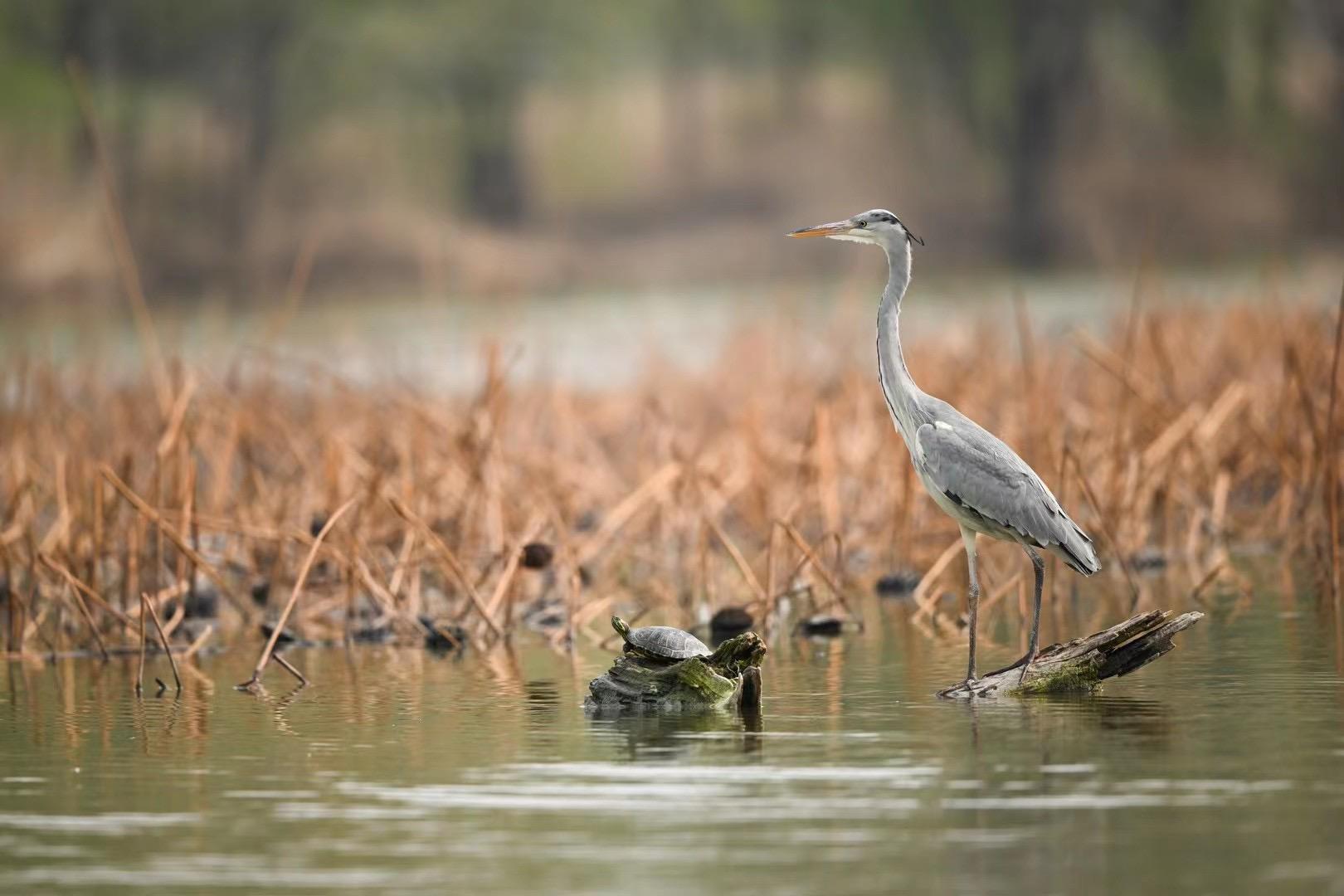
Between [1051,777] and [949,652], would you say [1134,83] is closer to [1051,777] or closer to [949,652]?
[949,652]

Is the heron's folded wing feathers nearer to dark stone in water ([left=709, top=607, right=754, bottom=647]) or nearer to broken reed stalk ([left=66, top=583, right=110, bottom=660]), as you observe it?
dark stone in water ([left=709, top=607, right=754, bottom=647])

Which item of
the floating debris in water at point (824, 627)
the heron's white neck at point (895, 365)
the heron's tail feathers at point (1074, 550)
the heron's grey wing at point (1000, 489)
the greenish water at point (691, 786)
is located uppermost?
the heron's white neck at point (895, 365)

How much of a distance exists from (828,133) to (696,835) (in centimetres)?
2216

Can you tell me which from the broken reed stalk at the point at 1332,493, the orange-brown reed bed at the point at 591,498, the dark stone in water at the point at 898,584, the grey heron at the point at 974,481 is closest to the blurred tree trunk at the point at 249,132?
the orange-brown reed bed at the point at 591,498

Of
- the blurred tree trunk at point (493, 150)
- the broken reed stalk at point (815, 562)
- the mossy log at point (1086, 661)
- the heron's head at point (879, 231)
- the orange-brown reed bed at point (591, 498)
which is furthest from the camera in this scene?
the blurred tree trunk at point (493, 150)

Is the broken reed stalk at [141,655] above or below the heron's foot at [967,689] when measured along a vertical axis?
above

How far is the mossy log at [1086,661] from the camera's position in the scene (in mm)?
5559

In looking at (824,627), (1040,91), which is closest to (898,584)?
(824,627)

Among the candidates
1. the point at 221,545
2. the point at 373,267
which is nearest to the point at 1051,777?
the point at 221,545

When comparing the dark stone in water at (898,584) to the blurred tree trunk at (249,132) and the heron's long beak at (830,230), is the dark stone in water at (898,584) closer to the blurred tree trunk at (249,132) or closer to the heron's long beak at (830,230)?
the heron's long beak at (830,230)

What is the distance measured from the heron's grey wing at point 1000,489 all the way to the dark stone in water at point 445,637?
1.88m

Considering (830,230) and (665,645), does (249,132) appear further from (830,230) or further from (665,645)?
(665,645)

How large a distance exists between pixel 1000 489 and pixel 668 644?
0.97m

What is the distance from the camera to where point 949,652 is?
6566 mm
